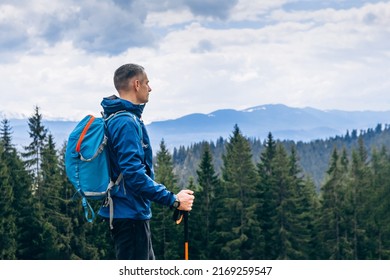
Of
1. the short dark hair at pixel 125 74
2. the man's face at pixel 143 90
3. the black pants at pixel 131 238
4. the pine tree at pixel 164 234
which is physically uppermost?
the short dark hair at pixel 125 74

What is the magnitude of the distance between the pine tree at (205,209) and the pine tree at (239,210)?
83cm

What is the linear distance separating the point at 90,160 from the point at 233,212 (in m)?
57.5

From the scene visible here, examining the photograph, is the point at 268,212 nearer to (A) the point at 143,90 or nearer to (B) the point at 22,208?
(B) the point at 22,208

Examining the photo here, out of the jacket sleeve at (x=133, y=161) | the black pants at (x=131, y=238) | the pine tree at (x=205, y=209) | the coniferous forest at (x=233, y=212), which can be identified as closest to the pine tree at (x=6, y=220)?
the coniferous forest at (x=233, y=212)

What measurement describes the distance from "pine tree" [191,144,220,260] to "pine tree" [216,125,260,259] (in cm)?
83

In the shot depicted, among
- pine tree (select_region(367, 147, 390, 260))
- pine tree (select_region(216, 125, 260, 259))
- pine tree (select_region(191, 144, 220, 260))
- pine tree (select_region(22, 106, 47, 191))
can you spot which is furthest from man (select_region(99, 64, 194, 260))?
pine tree (select_region(216, 125, 260, 259))

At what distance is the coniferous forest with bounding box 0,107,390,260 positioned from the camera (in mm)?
55844

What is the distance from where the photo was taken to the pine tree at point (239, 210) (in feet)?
202

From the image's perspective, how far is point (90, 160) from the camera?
224 inches

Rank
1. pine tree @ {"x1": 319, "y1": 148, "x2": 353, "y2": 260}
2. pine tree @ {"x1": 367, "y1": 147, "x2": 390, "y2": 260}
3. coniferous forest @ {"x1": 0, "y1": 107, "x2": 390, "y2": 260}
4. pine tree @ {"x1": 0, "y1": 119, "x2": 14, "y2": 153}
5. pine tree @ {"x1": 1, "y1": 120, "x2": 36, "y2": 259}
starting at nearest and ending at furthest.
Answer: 1. pine tree @ {"x1": 1, "y1": 120, "x2": 36, "y2": 259}
2. coniferous forest @ {"x1": 0, "y1": 107, "x2": 390, "y2": 260}
3. pine tree @ {"x1": 367, "y1": 147, "x2": 390, "y2": 260}
4. pine tree @ {"x1": 0, "y1": 119, "x2": 14, "y2": 153}
5. pine tree @ {"x1": 319, "y1": 148, "x2": 353, "y2": 260}

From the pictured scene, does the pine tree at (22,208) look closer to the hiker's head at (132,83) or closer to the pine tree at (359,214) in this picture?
the pine tree at (359,214)

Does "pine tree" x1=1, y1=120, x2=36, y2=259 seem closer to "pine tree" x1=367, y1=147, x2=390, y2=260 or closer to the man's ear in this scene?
"pine tree" x1=367, y1=147, x2=390, y2=260

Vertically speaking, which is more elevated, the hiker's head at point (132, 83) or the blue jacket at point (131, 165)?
the hiker's head at point (132, 83)
